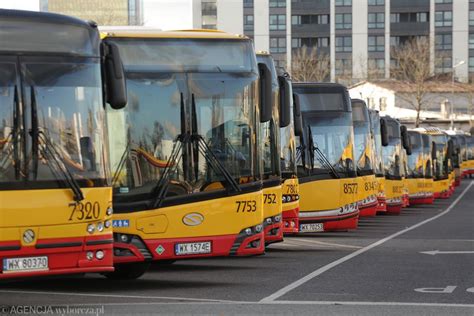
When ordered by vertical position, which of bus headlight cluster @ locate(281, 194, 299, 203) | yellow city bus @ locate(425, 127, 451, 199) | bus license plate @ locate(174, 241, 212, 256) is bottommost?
yellow city bus @ locate(425, 127, 451, 199)

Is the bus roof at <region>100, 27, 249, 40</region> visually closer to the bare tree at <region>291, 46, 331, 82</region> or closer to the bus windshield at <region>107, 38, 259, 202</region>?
the bus windshield at <region>107, 38, 259, 202</region>

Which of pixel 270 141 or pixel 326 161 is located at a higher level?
pixel 270 141

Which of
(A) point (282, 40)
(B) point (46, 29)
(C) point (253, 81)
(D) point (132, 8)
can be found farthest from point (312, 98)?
(A) point (282, 40)

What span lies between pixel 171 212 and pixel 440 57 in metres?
103

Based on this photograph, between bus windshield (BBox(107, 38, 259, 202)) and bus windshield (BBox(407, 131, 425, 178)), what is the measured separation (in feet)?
108

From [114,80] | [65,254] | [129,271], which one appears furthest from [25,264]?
[129,271]

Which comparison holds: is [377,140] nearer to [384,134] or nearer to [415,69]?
[384,134]

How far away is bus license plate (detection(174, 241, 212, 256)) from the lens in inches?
605

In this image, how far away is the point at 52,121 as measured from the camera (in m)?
12.8

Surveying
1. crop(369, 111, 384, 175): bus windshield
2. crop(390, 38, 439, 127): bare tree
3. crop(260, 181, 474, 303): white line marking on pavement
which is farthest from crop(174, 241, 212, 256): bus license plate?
crop(390, 38, 439, 127): bare tree

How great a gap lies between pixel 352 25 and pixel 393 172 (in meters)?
84.2

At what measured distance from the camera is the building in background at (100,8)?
72.9m

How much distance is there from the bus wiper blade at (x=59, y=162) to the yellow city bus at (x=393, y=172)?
28.2 meters

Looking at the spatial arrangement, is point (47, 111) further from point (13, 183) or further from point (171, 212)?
point (171, 212)
